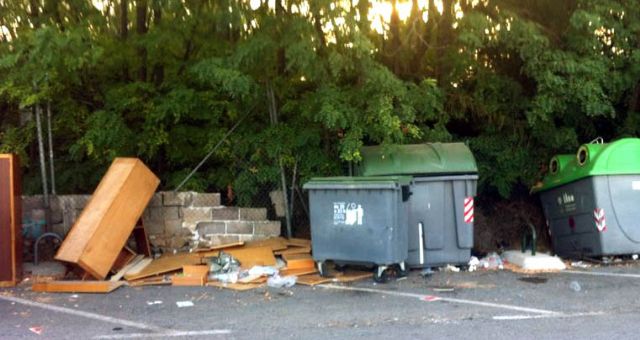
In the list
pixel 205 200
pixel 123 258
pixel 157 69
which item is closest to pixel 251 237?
pixel 205 200

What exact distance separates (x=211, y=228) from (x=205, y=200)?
411 mm

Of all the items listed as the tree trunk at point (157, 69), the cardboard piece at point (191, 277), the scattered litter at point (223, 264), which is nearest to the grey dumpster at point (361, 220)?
the scattered litter at point (223, 264)

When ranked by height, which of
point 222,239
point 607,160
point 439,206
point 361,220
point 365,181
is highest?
point 607,160

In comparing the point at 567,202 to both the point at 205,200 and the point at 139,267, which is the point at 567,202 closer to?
the point at 205,200

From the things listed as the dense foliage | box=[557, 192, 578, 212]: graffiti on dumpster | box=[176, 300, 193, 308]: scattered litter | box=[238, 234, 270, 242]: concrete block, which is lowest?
box=[176, 300, 193, 308]: scattered litter

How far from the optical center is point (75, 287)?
23.6ft

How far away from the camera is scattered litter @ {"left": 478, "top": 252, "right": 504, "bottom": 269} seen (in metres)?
8.54

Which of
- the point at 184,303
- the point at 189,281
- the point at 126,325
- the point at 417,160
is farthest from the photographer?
the point at 417,160

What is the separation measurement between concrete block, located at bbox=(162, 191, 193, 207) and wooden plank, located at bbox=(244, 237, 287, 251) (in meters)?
1.05

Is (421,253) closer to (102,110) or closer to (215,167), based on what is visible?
(215,167)

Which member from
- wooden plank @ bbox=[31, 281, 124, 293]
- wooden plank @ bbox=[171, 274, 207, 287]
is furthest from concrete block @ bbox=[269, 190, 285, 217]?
wooden plank @ bbox=[31, 281, 124, 293]

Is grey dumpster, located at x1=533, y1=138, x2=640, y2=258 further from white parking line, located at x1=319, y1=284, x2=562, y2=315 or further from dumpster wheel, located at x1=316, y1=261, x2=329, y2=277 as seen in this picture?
dumpster wheel, located at x1=316, y1=261, x2=329, y2=277

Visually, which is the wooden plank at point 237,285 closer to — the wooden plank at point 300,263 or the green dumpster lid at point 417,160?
the wooden plank at point 300,263

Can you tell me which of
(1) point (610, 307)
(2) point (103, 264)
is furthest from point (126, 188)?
(1) point (610, 307)
